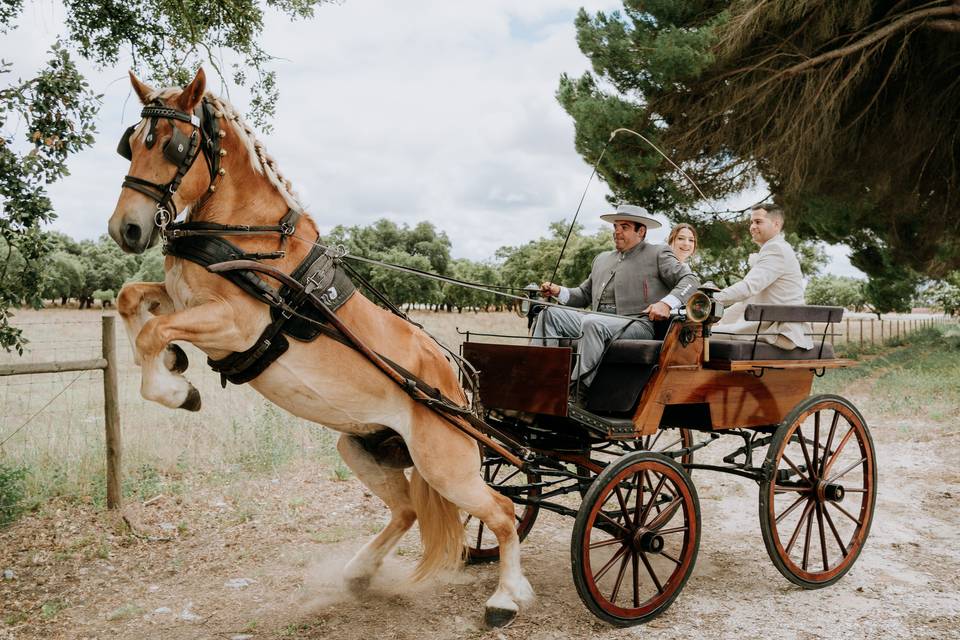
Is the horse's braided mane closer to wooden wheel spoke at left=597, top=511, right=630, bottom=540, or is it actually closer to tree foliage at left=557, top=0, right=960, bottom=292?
wooden wheel spoke at left=597, top=511, right=630, bottom=540

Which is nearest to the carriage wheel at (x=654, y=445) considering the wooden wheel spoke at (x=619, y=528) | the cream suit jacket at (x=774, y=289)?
the wooden wheel spoke at (x=619, y=528)

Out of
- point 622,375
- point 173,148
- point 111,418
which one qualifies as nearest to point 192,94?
point 173,148

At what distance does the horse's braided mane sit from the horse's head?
17cm

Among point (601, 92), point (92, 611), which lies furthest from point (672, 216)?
point (92, 611)

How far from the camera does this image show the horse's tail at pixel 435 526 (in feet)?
13.6

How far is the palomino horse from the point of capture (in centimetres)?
298

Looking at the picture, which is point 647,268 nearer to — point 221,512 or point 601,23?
point 221,512

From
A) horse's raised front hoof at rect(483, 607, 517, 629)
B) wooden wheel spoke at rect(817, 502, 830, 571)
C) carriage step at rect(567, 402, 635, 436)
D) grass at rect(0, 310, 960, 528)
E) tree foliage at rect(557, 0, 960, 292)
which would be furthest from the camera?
tree foliage at rect(557, 0, 960, 292)

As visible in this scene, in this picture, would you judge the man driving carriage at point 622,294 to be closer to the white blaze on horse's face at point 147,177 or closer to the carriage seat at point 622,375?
the carriage seat at point 622,375

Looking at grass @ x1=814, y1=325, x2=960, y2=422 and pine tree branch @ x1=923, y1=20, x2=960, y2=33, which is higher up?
pine tree branch @ x1=923, y1=20, x2=960, y2=33

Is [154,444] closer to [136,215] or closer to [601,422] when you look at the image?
[136,215]

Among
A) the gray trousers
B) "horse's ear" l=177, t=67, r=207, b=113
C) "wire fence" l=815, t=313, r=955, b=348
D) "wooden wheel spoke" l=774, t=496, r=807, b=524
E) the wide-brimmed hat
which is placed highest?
"horse's ear" l=177, t=67, r=207, b=113

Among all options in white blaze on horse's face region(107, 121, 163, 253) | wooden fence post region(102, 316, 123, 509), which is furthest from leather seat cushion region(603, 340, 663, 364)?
wooden fence post region(102, 316, 123, 509)

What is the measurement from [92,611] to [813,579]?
447cm
